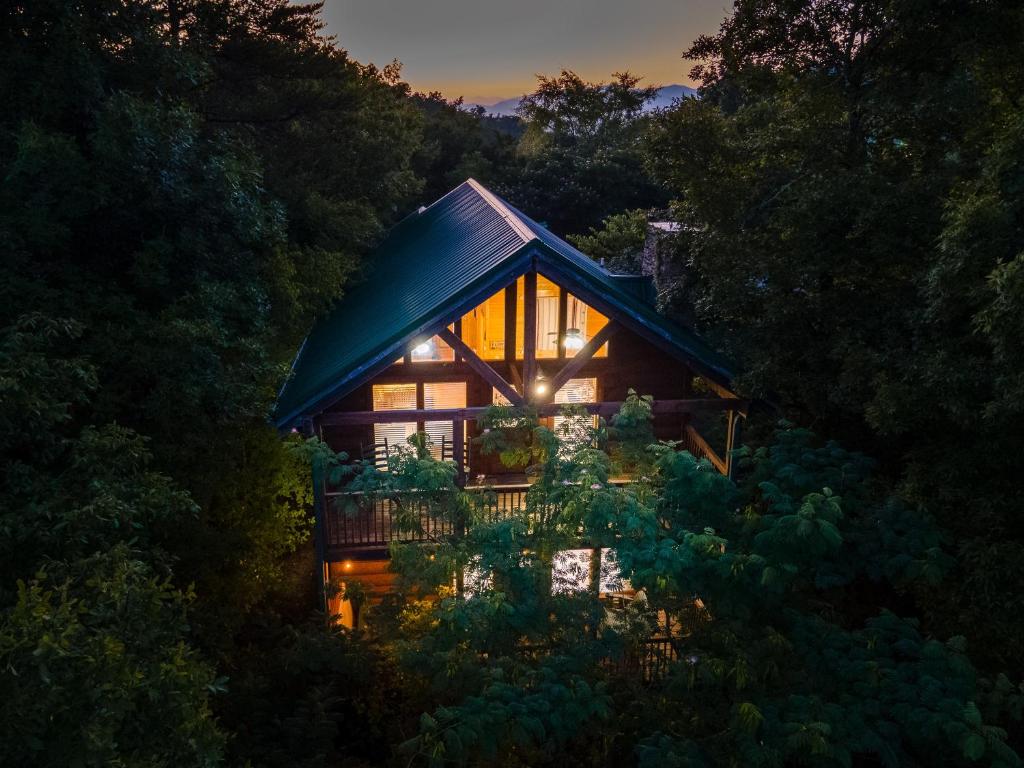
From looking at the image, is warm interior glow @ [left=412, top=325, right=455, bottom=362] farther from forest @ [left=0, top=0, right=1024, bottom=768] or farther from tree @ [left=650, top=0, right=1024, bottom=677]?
tree @ [left=650, top=0, right=1024, bottom=677]

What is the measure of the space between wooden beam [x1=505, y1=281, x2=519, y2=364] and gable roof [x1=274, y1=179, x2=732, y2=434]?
129cm

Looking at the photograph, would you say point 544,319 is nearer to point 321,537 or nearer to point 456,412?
point 456,412

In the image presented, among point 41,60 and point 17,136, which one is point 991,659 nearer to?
point 17,136

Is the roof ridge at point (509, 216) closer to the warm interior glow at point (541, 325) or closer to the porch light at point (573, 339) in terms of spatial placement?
the warm interior glow at point (541, 325)

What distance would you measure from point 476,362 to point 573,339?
3836 millimetres

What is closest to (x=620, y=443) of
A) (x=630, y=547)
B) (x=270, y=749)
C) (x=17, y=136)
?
(x=630, y=547)

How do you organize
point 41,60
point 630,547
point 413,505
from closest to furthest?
1. point 630,547
2. point 413,505
3. point 41,60

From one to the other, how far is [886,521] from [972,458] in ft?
4.82

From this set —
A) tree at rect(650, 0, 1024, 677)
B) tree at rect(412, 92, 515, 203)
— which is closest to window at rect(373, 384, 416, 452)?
tree at rect(650, 0, 1024, 677)

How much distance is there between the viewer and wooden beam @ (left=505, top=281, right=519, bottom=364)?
1489 centimetres

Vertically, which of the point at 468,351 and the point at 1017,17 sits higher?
the point at 1017,17

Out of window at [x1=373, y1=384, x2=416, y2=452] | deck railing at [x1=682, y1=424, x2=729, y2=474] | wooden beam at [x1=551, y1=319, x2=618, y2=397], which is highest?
wooden beam at [x1=551, y1=319, x2=618, y2=397]

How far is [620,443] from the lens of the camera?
967 centimetres

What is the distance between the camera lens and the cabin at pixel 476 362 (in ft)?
38.3
